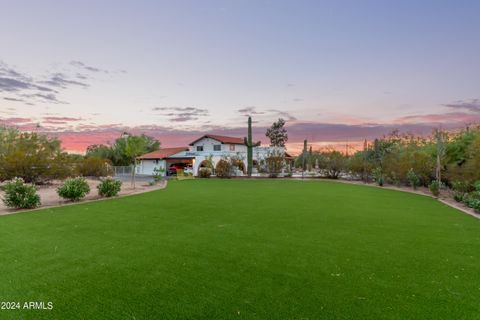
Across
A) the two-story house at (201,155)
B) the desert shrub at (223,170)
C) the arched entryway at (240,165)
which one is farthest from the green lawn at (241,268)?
the two-story house at (201,155)

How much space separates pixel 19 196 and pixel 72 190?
2030 mm

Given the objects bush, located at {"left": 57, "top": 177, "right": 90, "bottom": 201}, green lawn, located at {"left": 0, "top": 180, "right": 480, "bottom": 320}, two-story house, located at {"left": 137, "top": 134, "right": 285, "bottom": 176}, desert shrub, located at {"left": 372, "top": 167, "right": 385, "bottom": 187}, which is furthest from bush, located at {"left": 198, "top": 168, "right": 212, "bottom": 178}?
green lawn, located at {"left": 0, "top": 180, "right": 480, "bottom": 320}

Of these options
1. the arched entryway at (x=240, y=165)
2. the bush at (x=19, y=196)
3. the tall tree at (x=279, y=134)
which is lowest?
the bush at (x=19, y=196)

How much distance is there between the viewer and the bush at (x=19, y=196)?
32.0 feet

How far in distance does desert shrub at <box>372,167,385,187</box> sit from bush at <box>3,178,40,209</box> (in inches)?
882

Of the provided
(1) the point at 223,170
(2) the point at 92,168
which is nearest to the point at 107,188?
(1) the point at 223,170

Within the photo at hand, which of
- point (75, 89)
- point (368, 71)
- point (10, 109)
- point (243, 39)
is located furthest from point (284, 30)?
point (10, 109)

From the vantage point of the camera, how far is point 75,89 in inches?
719

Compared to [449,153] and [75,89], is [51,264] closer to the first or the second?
[75,89]

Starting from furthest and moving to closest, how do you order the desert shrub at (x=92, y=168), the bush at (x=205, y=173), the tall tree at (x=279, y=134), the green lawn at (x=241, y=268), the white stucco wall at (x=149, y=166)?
the tall tree at (x=279, y=134)
the white stucco wall at (x=149, y=166)
the bush at (x=205, y=173)
the desert shrub at (x=92, y=168)
the green lawn at (x=241, y=268)

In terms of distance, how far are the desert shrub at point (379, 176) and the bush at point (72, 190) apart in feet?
68.3

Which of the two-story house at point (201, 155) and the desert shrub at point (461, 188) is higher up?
the two-story house at point (201, 155)

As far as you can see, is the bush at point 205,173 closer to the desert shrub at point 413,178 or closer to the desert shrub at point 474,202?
the desert shrub at point 413,178

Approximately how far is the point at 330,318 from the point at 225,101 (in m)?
20.9
